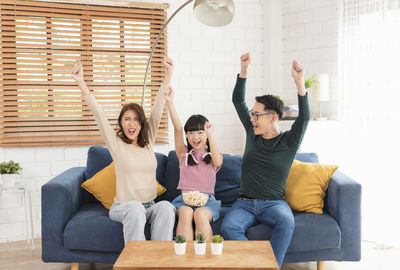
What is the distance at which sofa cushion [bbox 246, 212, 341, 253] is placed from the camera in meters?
2.95

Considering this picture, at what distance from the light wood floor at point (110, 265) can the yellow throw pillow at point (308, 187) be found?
1.88 feet

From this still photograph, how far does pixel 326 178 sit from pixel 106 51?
242 cm

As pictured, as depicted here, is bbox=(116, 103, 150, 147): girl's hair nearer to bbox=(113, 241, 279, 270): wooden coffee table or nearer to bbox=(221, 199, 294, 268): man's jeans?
bbox=(221, 199, 294, 268): man's jeans

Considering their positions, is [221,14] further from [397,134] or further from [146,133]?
[397,134]

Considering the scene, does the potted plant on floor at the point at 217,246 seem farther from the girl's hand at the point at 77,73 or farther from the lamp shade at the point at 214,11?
the girl's hand at the point at 77,73

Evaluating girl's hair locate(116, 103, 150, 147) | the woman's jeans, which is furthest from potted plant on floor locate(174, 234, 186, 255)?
girl's hair locate(116, 103, 150, 147)

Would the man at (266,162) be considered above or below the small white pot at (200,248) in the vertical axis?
above

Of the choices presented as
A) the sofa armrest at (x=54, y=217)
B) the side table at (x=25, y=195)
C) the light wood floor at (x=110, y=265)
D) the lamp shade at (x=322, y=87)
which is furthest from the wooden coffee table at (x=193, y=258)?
the lamp shade at (x=322, y=87)

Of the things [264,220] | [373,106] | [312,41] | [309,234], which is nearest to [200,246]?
[264,220]

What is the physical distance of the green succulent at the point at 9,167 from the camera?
390 centimetres

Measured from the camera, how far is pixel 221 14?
274 cm

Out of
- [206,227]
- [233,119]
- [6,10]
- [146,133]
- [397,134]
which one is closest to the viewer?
[206,227]

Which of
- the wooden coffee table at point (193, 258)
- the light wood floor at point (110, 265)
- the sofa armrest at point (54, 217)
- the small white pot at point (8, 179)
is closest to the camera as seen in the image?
the wooden coffee table at point (193, 258)

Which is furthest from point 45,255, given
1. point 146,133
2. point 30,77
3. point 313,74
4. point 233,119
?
point 313,74
